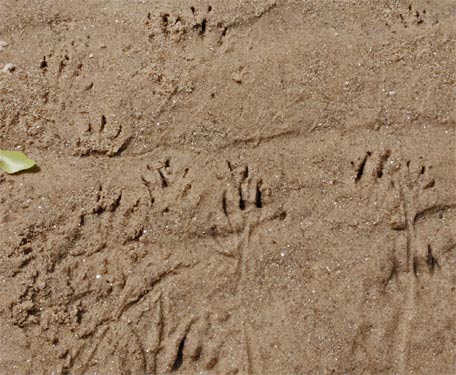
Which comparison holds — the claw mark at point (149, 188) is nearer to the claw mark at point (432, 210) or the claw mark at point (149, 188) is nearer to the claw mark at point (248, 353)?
the claw mark at point (248, 353)

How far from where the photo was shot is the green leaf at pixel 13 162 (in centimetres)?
223

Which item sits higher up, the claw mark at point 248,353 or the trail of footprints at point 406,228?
the trail of footprints at point 406,228

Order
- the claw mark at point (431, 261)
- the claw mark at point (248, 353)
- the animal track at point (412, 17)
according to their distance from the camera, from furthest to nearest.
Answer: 1. the animal track at point (412, 17)
2. the claw mark at point (431, 261)
3. the claw mark at point (248, 353)

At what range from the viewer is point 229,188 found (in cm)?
224

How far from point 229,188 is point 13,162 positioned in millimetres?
769

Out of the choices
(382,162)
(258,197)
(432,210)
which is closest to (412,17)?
(382,162)

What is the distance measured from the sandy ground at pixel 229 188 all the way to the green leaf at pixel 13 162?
4 cm

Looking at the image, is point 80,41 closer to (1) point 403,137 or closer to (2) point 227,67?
(2) point 227,67

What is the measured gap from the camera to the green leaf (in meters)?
2.23

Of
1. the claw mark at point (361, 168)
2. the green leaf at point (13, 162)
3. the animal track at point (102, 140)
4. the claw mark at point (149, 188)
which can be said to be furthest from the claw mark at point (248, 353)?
the green leaf at point (13, 162)

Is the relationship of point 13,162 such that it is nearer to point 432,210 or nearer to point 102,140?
point 102,140

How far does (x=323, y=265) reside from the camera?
2.19m

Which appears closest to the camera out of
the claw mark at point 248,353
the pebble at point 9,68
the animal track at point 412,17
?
the claw mark at point 248,353

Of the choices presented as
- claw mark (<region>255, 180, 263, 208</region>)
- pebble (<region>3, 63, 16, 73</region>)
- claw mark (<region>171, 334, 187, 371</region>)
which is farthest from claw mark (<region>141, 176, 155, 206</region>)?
pebble (<region>3, 63, 16, 73</region>)
